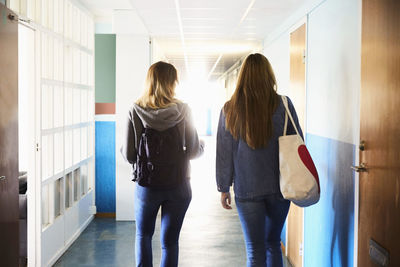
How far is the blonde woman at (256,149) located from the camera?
2.19m

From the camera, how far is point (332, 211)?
8.64 ft

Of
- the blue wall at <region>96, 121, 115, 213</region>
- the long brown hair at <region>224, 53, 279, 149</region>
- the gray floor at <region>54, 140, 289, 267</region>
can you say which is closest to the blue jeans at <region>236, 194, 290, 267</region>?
the long brown hair at <region>224, 53, 279, 149</region>

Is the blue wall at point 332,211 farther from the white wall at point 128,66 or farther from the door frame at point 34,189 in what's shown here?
the white wall at point 128,66

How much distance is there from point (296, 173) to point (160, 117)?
0.80 meters

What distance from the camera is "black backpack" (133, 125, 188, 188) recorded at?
7.85 feet

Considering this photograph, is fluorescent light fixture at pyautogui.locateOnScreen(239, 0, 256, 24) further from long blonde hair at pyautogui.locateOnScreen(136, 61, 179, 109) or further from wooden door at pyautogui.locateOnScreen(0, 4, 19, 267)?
wooden door at pyautogui.locateOnScreen(0, 4, 19, 267)

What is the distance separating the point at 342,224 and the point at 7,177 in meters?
1.93

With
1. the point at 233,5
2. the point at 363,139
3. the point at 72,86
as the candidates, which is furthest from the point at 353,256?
the point at 72,86

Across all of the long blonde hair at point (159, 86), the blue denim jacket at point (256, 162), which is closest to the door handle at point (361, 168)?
the blue denim jacket at point (256, 162)

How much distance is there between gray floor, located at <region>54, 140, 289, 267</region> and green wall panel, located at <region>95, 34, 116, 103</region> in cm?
153

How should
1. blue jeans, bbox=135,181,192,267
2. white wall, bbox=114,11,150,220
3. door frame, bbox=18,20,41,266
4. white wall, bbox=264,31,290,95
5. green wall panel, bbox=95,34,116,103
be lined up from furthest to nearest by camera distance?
green wall panel, bbox=95,34,116,103
white wall, bbox=114,11,150,220
white wall, bbox=264,31,290,95
door frame, bbox=18,20,41,266
blue jeans, bbox=135,181,192,267

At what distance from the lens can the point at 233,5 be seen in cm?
369

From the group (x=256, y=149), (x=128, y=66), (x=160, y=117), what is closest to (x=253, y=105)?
(x=256, y=149)

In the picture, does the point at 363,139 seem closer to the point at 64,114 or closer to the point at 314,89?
the point at 314,89
